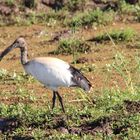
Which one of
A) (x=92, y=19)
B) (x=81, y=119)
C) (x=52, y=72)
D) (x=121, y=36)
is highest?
(x=52, y=72)

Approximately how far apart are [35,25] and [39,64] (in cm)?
766

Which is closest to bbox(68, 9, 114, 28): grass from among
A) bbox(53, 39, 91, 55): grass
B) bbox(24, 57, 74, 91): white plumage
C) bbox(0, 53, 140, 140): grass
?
bbox(53, 39, 91, 55): grass

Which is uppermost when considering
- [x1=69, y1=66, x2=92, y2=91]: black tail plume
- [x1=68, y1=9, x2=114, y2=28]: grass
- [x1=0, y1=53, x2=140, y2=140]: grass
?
[x1=69, y1=66, x2=92, y2=91]: black tail plume

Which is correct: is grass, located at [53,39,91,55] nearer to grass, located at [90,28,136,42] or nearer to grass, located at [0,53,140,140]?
grass, located at [90,28,136,42]

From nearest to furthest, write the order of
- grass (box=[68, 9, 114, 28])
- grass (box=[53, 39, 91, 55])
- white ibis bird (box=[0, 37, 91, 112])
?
white ibis bird (box=[0, 37, 91, 112]) < grass (box=[53, 39, 91, 55]) < grass (box=[68, 9, 114, 28])

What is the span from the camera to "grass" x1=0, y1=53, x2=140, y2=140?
7.31 metres

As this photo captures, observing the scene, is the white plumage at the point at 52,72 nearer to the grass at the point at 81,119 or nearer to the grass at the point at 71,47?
the grass at the point at 81,119

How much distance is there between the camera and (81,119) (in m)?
7.77

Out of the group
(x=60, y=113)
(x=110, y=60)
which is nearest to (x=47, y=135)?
(x=60, y=113)

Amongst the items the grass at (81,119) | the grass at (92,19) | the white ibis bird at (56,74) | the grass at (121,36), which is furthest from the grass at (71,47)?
the white ibis bird at (56,74)

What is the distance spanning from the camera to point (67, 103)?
8805 millimetres

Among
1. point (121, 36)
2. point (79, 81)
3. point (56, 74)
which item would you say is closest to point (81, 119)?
point (79, 81)

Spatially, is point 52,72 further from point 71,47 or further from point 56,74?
point 71,47

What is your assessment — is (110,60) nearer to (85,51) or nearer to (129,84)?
(85,51)
